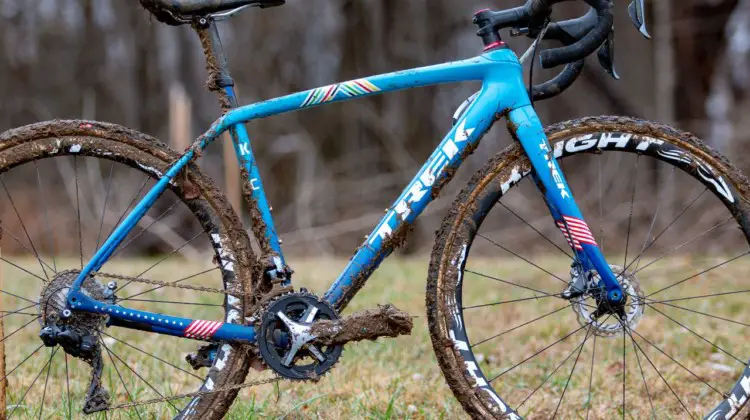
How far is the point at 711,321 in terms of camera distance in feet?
17.2

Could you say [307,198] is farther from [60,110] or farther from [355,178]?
[60,110]

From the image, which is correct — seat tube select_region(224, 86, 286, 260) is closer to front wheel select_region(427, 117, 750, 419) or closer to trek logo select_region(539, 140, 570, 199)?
front wheel select_region(427, 117, 750, 419)

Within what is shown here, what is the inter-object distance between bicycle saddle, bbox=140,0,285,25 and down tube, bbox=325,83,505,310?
2.44 ft

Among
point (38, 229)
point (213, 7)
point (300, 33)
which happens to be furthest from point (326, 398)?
point (300, 33)

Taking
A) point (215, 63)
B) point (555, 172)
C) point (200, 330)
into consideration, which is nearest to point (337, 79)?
point (215, 63)

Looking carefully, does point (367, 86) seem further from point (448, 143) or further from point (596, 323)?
point (596, 323)

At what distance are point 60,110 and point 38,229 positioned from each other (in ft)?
15.4

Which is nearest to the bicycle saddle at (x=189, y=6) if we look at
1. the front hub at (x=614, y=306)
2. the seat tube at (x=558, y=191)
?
the seat tube at (x=558, y=191)

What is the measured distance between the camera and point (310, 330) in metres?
2.59

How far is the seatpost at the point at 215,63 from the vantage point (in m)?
2.65

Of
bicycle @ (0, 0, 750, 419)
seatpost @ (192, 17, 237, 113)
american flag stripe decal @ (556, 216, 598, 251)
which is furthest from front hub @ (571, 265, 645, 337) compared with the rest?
seatpost @ (192, 17, 237, 113)

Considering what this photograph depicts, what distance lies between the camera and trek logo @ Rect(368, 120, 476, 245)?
271cm

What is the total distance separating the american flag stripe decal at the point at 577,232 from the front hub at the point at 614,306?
0.12 m

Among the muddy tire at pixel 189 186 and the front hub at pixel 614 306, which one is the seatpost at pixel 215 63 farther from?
the front hub at pixel 614 306
